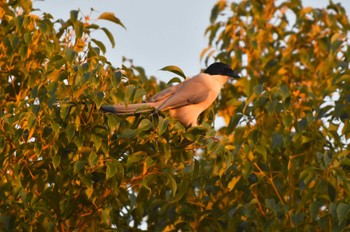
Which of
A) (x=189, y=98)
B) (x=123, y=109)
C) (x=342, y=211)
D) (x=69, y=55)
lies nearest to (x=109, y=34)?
(x=189, y=98)

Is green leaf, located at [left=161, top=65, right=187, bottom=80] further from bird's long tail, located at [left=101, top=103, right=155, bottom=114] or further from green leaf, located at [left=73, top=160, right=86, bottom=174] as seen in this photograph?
green leaf, located at [left=73, top=160, right=86, bottom=174]

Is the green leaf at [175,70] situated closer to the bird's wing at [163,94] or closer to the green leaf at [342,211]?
the bird's wing at [163,94]

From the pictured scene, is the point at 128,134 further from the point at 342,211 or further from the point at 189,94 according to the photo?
the point at 189,94

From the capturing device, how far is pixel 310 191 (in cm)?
775

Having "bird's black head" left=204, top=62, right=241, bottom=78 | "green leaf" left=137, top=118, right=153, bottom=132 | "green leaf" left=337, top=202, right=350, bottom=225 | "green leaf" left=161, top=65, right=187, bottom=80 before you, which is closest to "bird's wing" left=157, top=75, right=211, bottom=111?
"bird's black head" left=204, top=62, right=241, bottom=78

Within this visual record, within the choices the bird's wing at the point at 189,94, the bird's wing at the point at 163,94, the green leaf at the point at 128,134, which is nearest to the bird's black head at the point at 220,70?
the bird's wing at the point at 189,94

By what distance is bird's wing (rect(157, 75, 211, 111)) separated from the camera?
8383mm

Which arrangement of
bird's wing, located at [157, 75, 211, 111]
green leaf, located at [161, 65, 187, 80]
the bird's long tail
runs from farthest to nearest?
bird's wing, located at [157, 75, 211, 111] < green leaf, located at [161, 65, 187, 80] < the bird's long tail

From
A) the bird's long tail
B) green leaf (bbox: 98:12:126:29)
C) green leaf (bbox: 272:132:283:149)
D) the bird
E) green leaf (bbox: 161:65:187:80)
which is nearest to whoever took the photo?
the bird's long tail

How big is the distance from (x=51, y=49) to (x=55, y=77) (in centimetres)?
52

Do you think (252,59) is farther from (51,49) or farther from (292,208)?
(51,49)

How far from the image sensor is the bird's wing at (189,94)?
8.38 metres

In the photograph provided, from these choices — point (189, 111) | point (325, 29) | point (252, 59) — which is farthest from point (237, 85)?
point (189, 111)

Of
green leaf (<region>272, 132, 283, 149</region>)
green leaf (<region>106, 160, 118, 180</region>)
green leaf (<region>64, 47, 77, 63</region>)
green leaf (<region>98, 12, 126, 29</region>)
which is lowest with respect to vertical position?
green leaf (<region>272, 132, 283, 149</region>)
